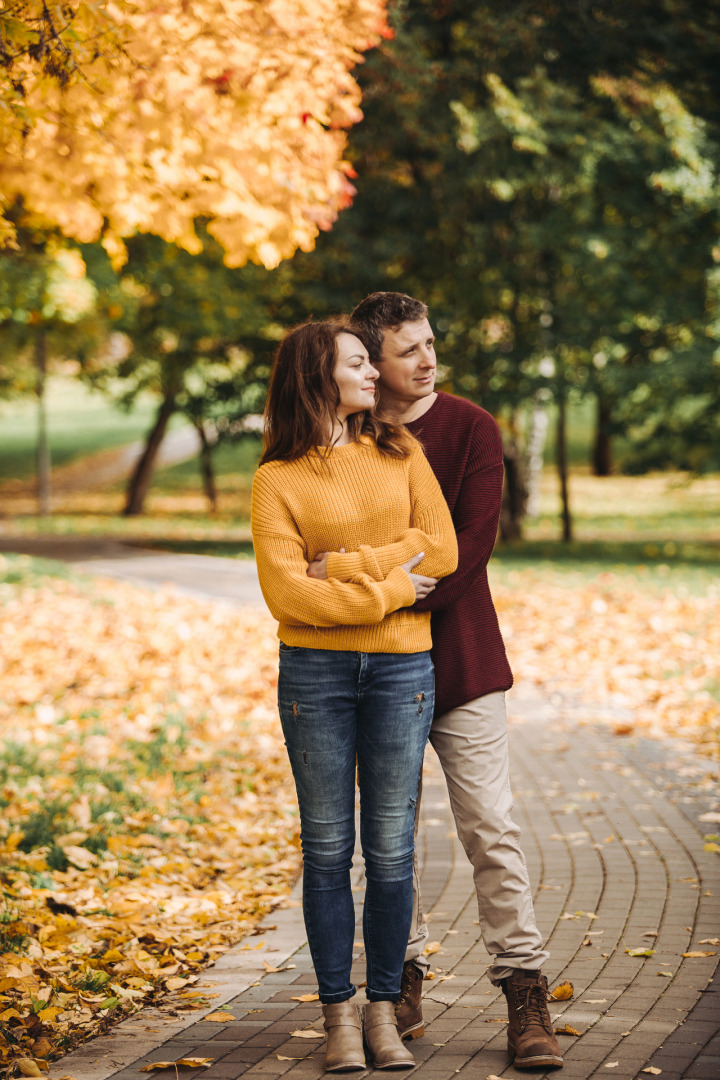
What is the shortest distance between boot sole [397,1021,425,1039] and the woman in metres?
0.19

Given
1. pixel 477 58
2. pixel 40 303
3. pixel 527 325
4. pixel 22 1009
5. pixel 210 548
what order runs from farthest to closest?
pixel 210 548 → pixel 527 325 → pixel 477 58 → pixel 40 303 → pixel 22 1009

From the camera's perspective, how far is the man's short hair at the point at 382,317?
Result: 10.5ft

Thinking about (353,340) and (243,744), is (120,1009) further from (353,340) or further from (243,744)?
(243,744)

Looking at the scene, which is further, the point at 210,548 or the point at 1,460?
the point at 1,460

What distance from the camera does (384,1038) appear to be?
10.1 ft

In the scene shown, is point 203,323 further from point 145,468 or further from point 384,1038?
point 384,1038

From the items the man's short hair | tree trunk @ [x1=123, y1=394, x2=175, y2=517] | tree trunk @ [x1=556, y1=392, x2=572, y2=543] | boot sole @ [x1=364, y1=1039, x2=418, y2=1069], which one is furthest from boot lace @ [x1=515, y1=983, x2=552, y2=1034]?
tree trunk @ [x1=123, y1=394, x2=175, y2=517]

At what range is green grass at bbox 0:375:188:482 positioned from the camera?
4175cm

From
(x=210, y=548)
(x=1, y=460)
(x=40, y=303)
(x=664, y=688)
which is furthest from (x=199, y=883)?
(x=1, y=460)

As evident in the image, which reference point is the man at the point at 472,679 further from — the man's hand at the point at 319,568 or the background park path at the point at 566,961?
the man's hand at the point at 319,568

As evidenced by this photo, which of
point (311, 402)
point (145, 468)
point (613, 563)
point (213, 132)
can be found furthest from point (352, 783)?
point (145, 468)

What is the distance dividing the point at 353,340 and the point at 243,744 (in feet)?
15.3

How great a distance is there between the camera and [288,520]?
9.86ft

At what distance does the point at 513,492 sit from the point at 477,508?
1758cm
